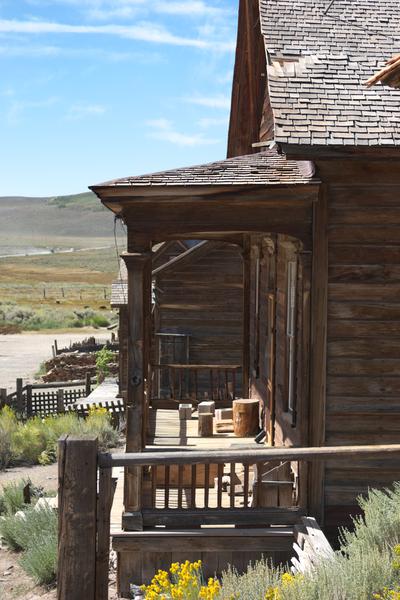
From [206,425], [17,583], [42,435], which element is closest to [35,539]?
[17,583]

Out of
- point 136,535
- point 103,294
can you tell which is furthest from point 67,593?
point 103,294

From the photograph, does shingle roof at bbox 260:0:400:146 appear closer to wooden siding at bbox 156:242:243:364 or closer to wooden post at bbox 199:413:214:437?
wooden post at bbox 199:413:214:437

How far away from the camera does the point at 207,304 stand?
21.0m

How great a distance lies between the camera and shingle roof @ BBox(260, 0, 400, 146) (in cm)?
847

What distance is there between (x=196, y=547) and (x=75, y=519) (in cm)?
343

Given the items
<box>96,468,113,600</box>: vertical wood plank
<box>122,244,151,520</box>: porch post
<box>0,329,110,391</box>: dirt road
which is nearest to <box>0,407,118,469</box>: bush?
<box>122,244,151,520</box>: porch post

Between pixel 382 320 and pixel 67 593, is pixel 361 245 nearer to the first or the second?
pixel 382 320

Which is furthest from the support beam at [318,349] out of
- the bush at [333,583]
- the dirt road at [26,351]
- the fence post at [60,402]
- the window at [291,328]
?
the dirt road at [26,351]

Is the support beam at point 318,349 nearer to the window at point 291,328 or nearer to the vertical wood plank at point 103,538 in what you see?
the window at point 291,328

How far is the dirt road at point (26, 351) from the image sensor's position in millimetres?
34156

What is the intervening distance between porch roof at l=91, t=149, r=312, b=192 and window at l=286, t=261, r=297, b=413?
122 cm

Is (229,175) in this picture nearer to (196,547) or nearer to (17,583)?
(196,547)

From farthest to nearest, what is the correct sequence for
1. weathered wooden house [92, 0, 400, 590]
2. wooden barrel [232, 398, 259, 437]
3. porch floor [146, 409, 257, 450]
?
wooden barrel [232, 398, 259, 437] → porch floor [146, 409, 257, 450] → weathered wooden house [92, 0, 400, 590]

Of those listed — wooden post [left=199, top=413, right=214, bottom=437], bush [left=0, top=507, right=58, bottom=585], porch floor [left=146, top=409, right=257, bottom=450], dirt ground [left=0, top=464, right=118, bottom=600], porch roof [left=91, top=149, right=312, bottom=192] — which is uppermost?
porch roof [left=91, top=149, right=312, bottom=192]
